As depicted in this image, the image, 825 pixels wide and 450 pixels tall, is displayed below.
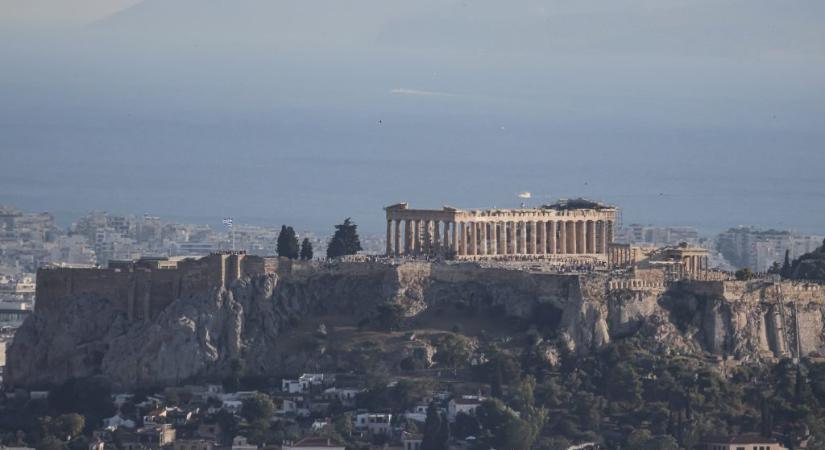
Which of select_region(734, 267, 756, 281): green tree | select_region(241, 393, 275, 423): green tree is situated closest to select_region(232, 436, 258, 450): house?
select_region(241, 393, 275, 423): green tree

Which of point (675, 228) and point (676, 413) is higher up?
point (675, 228)

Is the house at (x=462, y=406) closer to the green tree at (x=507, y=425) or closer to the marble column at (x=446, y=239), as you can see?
the green tree at (x=507, y=425)

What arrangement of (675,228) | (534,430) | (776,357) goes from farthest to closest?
(675,228) → (776,357) → (534,430)

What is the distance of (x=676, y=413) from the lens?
373ft

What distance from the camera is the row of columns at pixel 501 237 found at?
125 m

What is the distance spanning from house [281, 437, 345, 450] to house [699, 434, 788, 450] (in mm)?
11835

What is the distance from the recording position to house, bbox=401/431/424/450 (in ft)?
365

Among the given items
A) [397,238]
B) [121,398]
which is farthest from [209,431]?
[397,238]

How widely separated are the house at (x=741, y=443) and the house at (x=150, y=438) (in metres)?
17.1

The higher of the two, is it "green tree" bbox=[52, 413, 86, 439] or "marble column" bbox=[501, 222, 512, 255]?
"marble column" bbox=[501, 222, 512, 255]

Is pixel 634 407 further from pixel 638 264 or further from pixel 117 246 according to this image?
pixel 117 246

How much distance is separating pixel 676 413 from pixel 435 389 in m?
7.95

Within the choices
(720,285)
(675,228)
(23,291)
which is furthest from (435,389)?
(675,228)

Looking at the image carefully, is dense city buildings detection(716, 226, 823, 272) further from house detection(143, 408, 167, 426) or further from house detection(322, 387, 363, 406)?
house detection(143, 408, 167, 426)
